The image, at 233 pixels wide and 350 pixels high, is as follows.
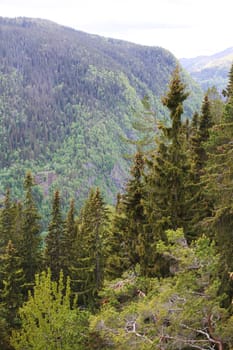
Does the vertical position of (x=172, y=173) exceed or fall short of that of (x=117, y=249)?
it exceeds it

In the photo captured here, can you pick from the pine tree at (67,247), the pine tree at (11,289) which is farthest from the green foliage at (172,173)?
the pine tree at (67,247)

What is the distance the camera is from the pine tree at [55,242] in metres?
35.2

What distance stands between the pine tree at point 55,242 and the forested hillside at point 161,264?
7.8 inches

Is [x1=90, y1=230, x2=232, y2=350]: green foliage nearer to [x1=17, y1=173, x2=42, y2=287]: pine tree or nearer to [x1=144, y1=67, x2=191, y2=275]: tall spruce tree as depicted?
[x1=144, y1=67, x2=191, y2=275]: tall spruce tree

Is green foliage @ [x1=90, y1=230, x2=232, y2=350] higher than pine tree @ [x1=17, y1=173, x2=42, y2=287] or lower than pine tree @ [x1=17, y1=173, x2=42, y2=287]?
higher

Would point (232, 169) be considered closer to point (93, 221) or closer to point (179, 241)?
point (179, 241)

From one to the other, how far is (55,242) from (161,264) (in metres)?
20.6

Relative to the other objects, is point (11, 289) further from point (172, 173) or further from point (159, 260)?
point (172, 173)

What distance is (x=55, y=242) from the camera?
3625 centimetres

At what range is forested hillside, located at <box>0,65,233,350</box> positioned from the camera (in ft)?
33.0

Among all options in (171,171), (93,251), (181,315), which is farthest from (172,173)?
(93,251)

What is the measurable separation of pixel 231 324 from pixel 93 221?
64.4 ft

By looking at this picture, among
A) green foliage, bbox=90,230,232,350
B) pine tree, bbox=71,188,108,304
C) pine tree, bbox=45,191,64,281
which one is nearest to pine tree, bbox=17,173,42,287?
pine tree, bbox=45,191,64,281

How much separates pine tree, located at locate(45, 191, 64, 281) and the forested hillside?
0.20 m
